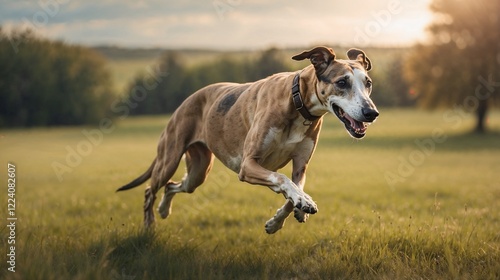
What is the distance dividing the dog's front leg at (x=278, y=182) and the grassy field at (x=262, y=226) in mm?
781

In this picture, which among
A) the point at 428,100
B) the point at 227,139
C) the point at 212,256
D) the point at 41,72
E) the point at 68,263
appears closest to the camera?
the point at 68,263

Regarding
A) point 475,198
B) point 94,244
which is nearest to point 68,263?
point 94,244

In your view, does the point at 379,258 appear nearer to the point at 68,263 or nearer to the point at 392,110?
the point at 68,263

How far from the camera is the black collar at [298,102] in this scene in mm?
5977

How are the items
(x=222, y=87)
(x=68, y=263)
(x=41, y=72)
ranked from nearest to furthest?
1. (x=68, y=263)
2. (x=222, y=87)
3. (x=41, y=72)

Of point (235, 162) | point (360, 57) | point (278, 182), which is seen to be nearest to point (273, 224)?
point (278, 182)

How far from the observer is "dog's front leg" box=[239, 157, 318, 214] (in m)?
5.21

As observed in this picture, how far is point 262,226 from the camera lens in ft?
29.1

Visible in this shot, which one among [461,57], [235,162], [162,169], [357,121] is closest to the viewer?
[357,121]

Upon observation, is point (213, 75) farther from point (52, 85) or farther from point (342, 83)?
point (342, 83)

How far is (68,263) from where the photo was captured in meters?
5.21

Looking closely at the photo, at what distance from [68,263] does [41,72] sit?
53091mm

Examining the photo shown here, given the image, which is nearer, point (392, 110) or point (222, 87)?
point (222, 87)

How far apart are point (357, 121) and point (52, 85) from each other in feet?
177
